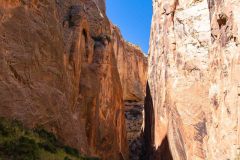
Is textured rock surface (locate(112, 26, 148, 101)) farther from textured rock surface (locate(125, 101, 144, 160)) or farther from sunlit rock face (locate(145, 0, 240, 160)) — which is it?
sunlit rock face (locate(145, 0, 240, 160))

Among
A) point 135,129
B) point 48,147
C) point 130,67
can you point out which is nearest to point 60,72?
point 48,147

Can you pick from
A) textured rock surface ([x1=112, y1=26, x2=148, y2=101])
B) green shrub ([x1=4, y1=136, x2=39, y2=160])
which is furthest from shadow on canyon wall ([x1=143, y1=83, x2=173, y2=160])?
textured rock surface ([x1=112, y1=26, x2=148, y2=101])

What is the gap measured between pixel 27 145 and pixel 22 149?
0.73 meters

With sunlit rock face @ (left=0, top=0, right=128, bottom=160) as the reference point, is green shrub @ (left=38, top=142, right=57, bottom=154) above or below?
below

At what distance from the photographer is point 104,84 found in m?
35.0

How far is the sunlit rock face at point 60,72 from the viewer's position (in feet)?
59.8

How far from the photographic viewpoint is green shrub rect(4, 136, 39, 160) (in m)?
14.0

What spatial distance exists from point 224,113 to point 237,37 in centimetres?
470

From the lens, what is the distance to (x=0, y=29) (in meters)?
18.0

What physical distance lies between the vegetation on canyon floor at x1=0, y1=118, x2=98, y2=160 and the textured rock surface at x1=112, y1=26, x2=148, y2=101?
46.6 m

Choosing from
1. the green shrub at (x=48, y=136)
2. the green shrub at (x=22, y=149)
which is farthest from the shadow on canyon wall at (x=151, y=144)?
the green shrub at (x=22, y=149)

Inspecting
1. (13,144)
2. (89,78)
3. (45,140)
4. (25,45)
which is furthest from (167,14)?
(13,144)

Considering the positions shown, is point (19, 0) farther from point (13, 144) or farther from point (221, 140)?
point (221, 140)

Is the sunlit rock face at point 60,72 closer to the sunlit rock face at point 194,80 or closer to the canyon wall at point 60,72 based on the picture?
the canyon wall at point 60,72
